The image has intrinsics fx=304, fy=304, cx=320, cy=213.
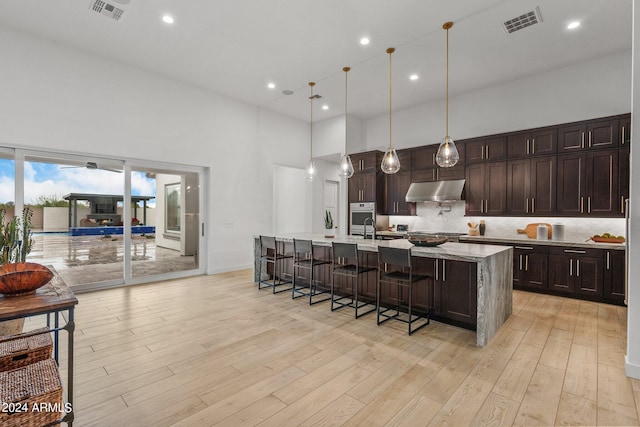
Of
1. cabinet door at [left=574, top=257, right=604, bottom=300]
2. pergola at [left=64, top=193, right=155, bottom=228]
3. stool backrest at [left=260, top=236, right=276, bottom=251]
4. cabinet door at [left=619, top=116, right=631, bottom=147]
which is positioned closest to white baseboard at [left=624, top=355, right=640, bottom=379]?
cabinet door at [left=574, top=257, right=604, bottom=300]

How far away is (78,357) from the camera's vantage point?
9.01ft

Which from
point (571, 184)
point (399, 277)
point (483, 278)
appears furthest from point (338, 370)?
point (571, 184)

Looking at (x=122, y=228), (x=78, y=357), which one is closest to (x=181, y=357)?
(x=78, y=357)

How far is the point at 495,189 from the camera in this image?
557 centimetres

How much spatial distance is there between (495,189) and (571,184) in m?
1.08

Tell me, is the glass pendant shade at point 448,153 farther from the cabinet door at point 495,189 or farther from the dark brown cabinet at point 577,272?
the dark brown cabinet at point 577,272

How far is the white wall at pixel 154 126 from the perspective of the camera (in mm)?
4254

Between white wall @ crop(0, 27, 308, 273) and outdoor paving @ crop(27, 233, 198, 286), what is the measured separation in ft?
3.42

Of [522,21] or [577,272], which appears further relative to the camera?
[577,272]

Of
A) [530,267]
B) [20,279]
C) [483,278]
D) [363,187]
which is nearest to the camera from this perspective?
[20,279]

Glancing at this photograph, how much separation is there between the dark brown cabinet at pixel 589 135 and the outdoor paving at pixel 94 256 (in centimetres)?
731

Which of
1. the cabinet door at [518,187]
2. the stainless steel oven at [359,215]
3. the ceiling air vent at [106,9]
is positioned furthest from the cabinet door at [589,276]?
the ceiling air vent at [106,9]

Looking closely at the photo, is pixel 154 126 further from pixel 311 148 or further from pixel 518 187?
pixel 518 187

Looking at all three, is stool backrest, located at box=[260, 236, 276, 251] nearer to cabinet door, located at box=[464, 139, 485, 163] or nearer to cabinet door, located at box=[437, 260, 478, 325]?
cabinet door, located at box=[437, 260, 478, 325]
